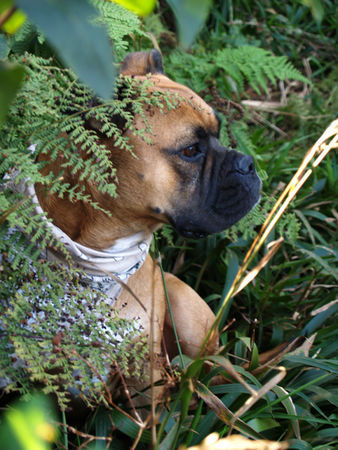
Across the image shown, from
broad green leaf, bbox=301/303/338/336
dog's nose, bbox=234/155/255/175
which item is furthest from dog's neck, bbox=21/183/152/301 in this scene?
broad green leaf, bbox=301/303/338/336

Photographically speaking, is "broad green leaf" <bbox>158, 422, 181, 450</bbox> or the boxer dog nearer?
"broad green leaf" <bbox>158, 422, 181, 450</bbox>

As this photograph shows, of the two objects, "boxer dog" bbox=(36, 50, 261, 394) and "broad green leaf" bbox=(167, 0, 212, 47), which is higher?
"broad green leaf" bbox=(167, 0, 212, 47)

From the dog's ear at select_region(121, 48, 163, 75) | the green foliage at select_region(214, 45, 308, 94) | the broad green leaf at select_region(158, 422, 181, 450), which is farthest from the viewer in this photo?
the green foliage at select_region(214, 45, 308, 94)

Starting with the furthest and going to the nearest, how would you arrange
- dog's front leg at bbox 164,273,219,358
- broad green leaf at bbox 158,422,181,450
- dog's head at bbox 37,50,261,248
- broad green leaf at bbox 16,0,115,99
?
dog's front leg at bbox 164,273,219,358 → dog's head at bbox 37,50,261,248 → broad green leaf at bbox 158,422,181,450 → broad green leaf at bbox 16,0,115,99

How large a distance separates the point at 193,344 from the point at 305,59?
3.44 meters

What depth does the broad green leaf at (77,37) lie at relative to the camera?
0.44 meters

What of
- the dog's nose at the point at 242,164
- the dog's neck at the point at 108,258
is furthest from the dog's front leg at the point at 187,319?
the dog's nose at the point at 242,164

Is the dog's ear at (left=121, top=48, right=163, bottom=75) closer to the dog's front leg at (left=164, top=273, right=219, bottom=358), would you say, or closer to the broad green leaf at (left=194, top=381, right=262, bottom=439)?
the dog's front leg at (left=164, top=273, right=219, bottom=358)

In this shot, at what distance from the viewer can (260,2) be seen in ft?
16.1

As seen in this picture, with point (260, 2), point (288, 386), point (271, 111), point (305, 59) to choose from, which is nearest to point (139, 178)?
point (288, 386)

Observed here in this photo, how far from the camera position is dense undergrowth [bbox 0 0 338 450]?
1769 mm

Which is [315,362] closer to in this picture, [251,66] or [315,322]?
[315,322]

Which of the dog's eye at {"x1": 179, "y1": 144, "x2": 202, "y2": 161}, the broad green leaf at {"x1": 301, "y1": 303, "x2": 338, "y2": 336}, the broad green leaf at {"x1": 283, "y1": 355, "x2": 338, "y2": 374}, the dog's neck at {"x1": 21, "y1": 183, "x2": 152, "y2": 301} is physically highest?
the dog's eye at {"x1": 179, "y1": 144, "x2": 202, "y2": 161}

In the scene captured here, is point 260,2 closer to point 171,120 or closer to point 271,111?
point 271,111
